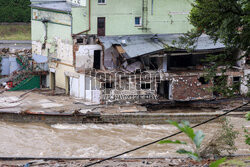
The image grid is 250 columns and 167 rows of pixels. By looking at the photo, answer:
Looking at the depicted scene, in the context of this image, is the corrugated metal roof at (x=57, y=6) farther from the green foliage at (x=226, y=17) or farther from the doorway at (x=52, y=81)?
the green foliage at (x=226, y=17)

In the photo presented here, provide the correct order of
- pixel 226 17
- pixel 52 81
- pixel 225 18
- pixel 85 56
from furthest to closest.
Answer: pixel 52 81, pixel 85 56, pixel 226 17, pixel 225 18

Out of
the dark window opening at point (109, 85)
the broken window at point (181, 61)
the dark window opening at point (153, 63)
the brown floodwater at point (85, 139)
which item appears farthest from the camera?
the broken window at point (181, 61)

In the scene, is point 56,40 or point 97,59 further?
point 56,40

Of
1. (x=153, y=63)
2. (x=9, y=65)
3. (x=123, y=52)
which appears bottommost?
(x=9, y=65)

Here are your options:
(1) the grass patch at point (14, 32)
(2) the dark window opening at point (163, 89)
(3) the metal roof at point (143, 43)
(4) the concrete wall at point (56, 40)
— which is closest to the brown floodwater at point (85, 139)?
(2) the dark window opening at point (163, 89)

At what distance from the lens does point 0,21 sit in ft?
164

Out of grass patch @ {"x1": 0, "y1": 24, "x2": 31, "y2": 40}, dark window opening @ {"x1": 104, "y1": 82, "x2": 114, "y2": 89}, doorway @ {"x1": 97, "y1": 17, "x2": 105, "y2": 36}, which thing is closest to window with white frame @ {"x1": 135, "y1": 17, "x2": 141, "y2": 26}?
doorway @ {"x1": 97, "y1": 17, "x2": 105, "y2": 36}

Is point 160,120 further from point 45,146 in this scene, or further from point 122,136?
point 45,146

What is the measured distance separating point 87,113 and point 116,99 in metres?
2.92

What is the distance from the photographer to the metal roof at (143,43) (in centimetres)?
3030

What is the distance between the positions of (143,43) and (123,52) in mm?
1978

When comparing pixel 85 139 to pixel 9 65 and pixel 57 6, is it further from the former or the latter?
pixel 9 65

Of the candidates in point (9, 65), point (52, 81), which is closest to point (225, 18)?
point (52, 81)

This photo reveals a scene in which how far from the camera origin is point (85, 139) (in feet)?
82.5
